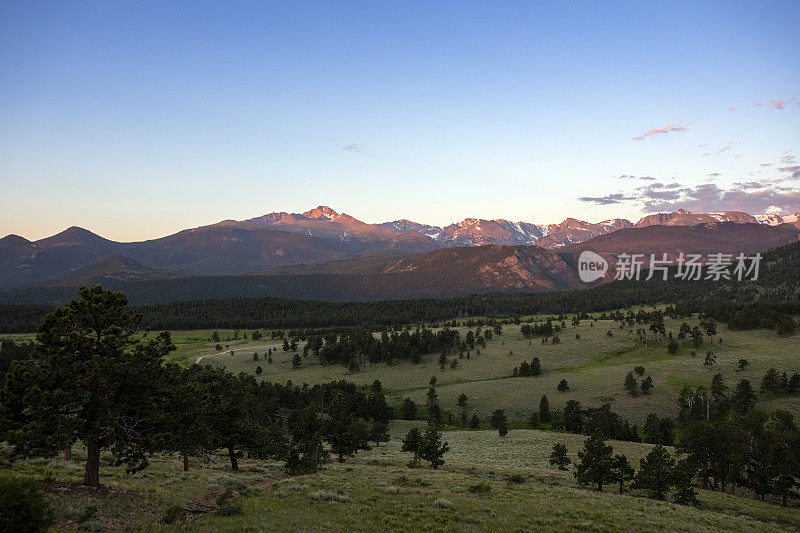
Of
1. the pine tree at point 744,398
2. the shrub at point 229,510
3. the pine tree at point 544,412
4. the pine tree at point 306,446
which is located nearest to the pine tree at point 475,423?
the pine tree at point 544,412

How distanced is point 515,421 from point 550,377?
3280cm

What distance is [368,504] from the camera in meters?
26.4

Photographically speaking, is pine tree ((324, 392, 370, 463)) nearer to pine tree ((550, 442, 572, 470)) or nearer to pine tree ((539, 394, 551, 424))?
pine tree ((550, 442, 572, 470))

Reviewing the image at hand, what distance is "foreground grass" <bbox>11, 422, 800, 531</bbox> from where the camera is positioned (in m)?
19.7

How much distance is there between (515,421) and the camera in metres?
101

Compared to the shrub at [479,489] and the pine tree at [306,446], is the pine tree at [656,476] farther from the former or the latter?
the pine tree at [306,446]

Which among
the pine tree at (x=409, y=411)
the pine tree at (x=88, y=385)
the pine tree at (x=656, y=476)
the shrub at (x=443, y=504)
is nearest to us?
the pine tree at (x=88, y=385)

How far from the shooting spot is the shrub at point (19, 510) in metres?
13.0

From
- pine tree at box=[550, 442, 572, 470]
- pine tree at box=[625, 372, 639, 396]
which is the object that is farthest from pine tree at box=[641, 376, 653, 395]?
pine tree at box=[550, 442, 572, 470]

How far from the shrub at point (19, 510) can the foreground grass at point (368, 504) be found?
2.91 metres

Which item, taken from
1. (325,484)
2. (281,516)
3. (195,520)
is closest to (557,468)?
(325,484)

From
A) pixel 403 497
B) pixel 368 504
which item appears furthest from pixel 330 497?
pixel 403 497

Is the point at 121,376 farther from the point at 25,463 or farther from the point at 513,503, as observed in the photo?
the point at 513,503

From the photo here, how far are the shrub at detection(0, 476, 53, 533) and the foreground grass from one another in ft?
9.55
